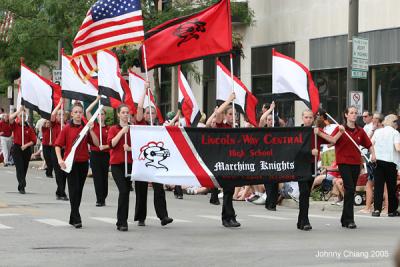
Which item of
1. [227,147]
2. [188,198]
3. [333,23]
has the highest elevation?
[333,23]

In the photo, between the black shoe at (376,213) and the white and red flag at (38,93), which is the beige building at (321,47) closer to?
the black shoe at (376,213)

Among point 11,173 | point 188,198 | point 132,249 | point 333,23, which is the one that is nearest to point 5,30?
point 11,173

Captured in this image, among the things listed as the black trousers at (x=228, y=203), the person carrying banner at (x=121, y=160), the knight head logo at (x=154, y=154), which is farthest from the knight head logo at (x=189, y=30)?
the black trousers at (x=228, y=203)

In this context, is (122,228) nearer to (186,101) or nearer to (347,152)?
(347,152)

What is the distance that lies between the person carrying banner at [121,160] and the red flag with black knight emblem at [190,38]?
1194 millimetres

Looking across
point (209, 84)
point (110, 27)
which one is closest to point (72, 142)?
point (110, 27)

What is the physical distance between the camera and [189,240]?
41.0ft

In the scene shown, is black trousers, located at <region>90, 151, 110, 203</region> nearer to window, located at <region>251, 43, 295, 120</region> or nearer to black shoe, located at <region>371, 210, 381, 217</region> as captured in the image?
black shoe, located at <region>371, 210, 381, 217</region>

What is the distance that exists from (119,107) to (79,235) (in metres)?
2.06

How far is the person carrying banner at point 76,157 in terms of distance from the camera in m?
14.0

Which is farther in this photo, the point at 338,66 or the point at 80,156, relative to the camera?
the point at 338,66

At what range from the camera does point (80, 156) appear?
14.1m

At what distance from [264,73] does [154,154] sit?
19.6 meters

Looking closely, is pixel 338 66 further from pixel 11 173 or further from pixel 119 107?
pixel 119 107
